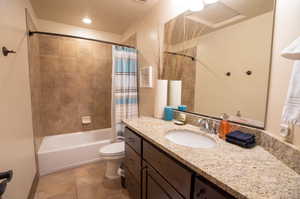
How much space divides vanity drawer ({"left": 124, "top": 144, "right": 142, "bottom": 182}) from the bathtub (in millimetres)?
925

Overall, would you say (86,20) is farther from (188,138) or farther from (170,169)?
(170,169)

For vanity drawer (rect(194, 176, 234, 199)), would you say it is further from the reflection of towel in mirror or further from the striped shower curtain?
the striped shower curtain

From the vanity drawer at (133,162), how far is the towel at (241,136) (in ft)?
2.58

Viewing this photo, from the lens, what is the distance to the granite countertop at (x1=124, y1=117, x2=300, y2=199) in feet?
1.69

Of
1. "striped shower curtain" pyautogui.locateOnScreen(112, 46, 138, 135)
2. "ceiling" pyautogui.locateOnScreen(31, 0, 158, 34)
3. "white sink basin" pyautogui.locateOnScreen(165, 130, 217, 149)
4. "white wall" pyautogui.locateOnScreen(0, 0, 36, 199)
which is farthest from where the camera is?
"striped shower curtain" pyautogui.locateOnScreen(112, 46, 138, 135)

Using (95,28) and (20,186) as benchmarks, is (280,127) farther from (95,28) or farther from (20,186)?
(95,28)

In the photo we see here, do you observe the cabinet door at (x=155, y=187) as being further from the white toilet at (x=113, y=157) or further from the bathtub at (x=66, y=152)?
the bathtub at (x=66, y=152)

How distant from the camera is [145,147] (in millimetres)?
1144

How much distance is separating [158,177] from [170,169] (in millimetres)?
185

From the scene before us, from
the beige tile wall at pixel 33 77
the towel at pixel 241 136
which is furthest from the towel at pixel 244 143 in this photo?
the beige tile wall at pixel 33 77

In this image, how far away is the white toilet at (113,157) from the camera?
1.72 m

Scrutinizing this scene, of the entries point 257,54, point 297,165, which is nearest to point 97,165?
point 297,165

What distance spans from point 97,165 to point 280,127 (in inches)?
91.9

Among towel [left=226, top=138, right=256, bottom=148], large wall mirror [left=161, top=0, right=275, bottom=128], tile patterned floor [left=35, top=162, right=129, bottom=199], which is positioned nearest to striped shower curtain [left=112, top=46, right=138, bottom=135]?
tile patterned floor [left=35, top=162, right=129, bottom=199]
